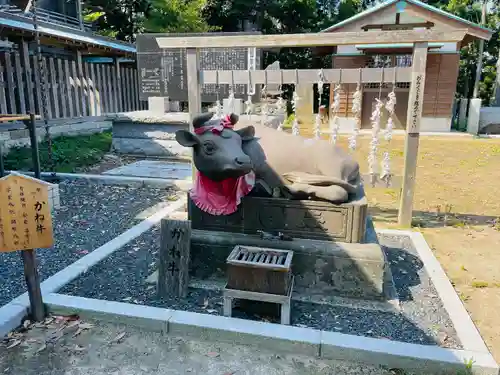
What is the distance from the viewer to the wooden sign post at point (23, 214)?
3.29m

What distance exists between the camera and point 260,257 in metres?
3.96

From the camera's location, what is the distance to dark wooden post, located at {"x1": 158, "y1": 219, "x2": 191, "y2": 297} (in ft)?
13.5

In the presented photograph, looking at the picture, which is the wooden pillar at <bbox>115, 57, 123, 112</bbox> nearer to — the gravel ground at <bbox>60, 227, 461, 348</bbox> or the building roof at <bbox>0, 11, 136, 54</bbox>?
the building roof at <bbox>0, 11, 136, 54</bbox>

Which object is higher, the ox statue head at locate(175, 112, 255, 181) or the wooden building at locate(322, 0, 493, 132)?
the wooden building at locate(322, 0, 493, 132)

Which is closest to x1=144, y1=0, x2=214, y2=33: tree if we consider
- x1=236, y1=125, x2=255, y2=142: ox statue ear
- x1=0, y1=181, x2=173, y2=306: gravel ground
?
x1=0, y1=181, x2=173, y2=306: gravel ground

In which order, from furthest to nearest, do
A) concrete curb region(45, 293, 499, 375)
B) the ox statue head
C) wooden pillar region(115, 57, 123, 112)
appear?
wooden pillar region(115, 57, 123, 112), the ox statue head, concrete curb region(45, 293, 499, 375)

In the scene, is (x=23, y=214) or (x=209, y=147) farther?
(x=209, y=147)

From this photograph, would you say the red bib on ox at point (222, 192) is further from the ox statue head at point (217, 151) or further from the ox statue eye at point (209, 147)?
the ox statue eye at point (209, 147)

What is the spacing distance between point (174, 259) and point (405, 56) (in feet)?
57.9

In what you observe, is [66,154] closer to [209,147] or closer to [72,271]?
[72,271]

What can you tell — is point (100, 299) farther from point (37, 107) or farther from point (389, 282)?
point (37, 107)

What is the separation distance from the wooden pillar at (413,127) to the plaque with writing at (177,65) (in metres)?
7.80

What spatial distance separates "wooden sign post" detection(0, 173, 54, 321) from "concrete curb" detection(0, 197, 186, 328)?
0.66 meters

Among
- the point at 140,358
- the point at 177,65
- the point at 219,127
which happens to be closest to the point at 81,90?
the point at 177,65
